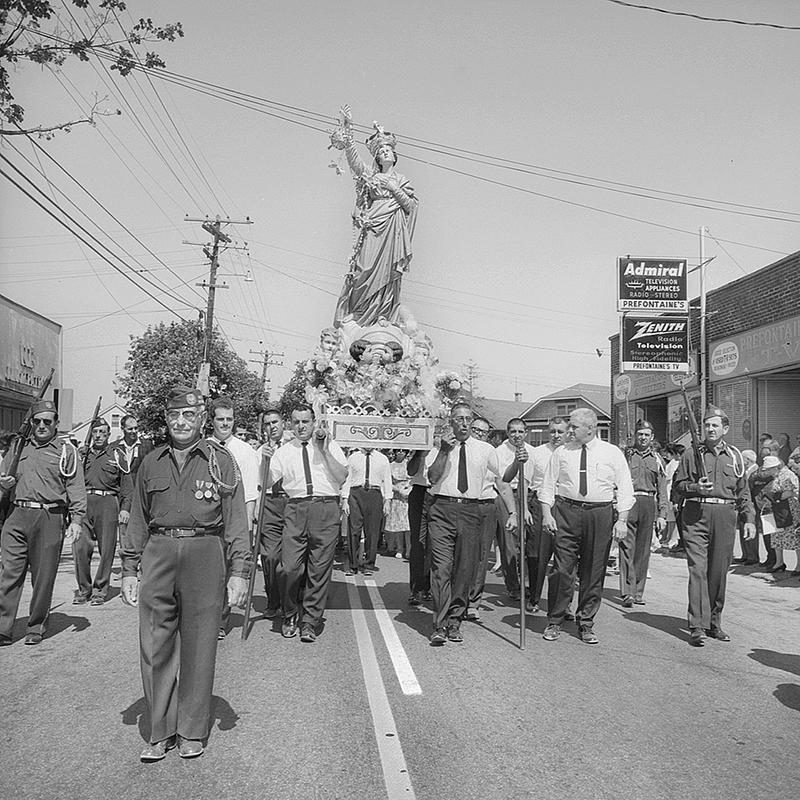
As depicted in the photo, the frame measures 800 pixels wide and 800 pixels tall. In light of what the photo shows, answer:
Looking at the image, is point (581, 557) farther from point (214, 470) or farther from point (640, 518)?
point (214, 470)

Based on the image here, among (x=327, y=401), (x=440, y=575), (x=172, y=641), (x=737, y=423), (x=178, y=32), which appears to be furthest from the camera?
(x=737, y=423)

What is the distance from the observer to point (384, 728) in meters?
4.85

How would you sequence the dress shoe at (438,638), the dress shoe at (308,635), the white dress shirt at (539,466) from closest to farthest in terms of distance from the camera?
the dress shoe at (438,638)
the dress shoe at (308,635)
the white dress shirt at (539,466)

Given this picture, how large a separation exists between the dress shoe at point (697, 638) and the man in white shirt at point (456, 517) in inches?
75.9

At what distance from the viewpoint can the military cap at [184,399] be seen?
487cm

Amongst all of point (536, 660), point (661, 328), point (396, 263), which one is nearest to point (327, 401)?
point (396, 263)

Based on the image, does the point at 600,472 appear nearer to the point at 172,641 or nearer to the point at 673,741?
the point at 673,741

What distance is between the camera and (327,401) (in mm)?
18156

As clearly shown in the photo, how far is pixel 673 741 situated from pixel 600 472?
3.09 meters

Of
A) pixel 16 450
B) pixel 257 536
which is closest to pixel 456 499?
pixel 257 536

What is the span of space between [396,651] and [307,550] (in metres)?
1.28

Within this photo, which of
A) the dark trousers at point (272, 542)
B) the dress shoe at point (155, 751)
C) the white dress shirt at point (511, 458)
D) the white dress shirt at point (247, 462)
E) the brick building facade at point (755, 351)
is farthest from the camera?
the brick building facade at point (755, 351)

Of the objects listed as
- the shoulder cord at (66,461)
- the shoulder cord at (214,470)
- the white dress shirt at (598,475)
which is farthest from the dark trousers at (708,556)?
the shoulder cord at (66,461)

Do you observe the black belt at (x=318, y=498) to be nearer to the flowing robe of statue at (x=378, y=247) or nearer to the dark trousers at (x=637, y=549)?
the dark trousers at (x=637, y=549)
